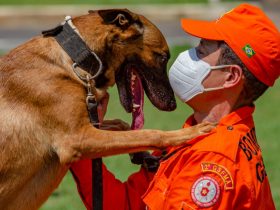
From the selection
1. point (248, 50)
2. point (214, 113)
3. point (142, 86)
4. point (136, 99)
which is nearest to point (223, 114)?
point (214, 113)

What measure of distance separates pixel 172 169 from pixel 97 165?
532 millimetres

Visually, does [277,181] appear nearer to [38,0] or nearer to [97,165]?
[97,165]

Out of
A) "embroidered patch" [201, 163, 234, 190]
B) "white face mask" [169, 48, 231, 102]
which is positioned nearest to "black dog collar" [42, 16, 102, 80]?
"white face mask" [169, 48, 231, 102]

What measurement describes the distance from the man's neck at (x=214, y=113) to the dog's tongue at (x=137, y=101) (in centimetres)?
68

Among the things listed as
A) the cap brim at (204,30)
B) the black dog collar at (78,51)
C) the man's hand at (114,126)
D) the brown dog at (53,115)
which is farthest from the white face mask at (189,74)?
the man's hand at (114,126)

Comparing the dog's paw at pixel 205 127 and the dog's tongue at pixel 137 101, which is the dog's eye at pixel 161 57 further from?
the dog's paw at pixel 205 127

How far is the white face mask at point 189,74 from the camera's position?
12.9 ft

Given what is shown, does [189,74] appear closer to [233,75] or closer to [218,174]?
[233,75]

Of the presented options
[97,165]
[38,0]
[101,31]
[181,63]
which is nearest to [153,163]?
[97,165]

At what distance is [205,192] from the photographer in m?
3.60

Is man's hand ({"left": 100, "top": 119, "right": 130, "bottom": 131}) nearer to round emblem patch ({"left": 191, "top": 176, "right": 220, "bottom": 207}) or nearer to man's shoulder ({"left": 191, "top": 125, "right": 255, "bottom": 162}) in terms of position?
man's shoulder ({"left": 191, "top": 125, "right": 255, "bottom": 162})

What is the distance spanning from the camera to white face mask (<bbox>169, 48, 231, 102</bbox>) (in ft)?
12.9

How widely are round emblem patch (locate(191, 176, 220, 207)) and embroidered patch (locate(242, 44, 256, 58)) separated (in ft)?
1.94

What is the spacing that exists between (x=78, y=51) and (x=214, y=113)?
0.90 m
